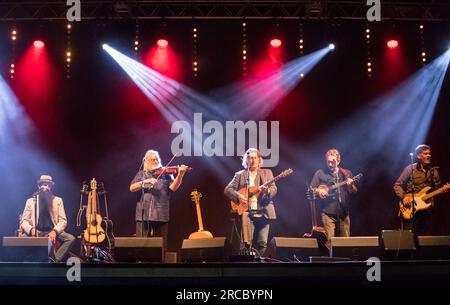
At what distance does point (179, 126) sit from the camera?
436 inches

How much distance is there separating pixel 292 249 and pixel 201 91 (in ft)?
15.7

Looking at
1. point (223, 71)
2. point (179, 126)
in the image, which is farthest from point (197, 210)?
point (223, 71)

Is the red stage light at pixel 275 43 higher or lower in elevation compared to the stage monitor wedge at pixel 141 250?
higher

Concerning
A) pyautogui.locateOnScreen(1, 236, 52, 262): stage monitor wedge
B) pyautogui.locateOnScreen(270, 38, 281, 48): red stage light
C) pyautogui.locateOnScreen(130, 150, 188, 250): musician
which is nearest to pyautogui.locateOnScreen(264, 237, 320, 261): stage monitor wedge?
pyautogui.locateOnScreen(130, 150, 188, 250): musician

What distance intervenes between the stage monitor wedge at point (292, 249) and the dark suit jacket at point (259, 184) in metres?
1.51

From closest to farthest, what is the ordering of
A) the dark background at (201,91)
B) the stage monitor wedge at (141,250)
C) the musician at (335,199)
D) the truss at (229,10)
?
the stage monitor wedge at (141,250), the musician at (335,199), the truss at (229,10), the dark background at (201,91)

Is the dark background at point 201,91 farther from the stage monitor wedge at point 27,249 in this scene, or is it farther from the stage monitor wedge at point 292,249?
the stage monitor wedge at point 27,249

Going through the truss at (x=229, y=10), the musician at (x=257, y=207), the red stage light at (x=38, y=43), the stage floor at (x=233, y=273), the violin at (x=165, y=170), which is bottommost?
the stage floor at (x=233, y=273)

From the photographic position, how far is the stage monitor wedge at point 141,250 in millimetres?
6691

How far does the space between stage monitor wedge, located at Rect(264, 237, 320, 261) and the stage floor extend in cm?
173

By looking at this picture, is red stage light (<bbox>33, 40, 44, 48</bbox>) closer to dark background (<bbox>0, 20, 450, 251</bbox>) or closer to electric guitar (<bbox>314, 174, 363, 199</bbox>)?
dark background (<bbox>0, 20, 450, 251</bbox>)

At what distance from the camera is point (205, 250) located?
678 cm

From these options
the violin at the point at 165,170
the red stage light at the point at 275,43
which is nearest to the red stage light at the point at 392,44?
the red stage light at the point at 275,43

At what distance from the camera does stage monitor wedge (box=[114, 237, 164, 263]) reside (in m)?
6.69
